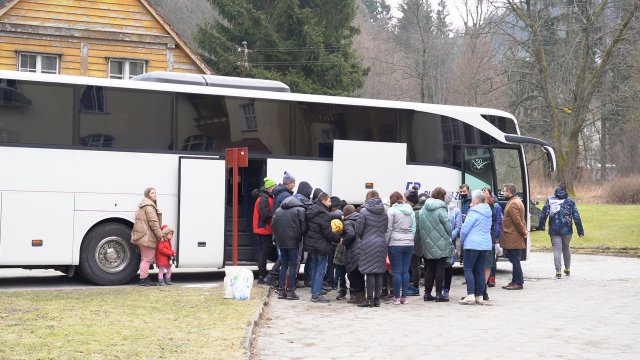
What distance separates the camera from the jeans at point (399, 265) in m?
14.0

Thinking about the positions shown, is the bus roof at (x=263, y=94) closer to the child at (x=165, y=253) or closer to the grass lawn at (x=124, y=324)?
the child at (x=165, y=253)

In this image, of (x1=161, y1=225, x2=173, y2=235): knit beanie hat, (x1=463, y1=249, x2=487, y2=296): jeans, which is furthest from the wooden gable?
(x1=463, y1=249, x2=487, y2=296): jeans

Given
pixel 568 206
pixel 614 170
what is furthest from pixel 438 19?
pixel 568 206

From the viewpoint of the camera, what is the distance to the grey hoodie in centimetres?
1389

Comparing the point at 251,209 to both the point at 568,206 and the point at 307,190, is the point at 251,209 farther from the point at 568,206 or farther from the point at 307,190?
the point at 568,206

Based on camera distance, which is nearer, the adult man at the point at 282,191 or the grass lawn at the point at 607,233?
the adult man at the point at 282,191

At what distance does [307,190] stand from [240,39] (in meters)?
29.3

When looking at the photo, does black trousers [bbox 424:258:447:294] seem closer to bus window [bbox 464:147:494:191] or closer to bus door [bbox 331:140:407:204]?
bus door [bbox 331:140:407:204]

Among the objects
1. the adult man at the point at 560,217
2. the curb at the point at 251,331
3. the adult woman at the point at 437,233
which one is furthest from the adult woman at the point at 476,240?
the adult man at the point at 560,217

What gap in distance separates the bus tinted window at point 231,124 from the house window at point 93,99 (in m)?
1.39

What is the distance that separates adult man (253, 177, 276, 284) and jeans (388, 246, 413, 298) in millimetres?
2652

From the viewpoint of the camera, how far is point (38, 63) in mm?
28250

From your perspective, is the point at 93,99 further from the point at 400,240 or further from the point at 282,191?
the point at 400,240

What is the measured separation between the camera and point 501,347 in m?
10.0
